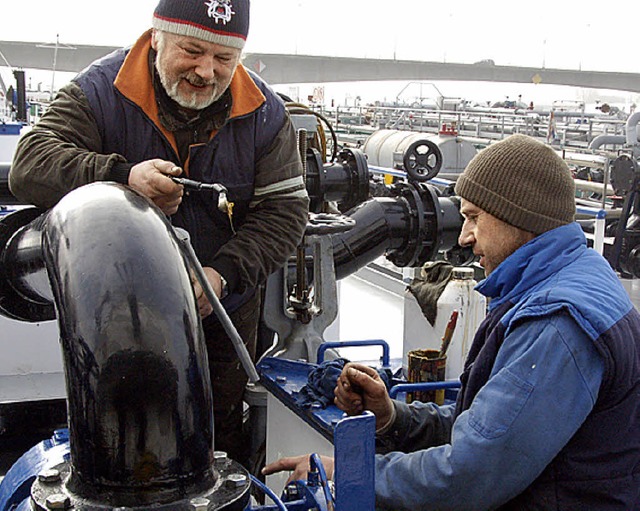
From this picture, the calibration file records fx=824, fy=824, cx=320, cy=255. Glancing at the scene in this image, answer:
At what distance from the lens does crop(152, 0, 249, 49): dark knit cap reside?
73.3 inches

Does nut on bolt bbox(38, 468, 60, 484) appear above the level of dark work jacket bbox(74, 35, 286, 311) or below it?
below

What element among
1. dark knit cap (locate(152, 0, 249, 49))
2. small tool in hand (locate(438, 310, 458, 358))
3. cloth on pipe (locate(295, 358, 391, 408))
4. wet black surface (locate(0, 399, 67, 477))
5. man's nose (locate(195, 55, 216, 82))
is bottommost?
wet black surface (locate(0, 399, 67, 477))

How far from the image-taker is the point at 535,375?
1.45 m

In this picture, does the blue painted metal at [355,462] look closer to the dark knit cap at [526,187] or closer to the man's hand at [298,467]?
the man's hand at [298,467]

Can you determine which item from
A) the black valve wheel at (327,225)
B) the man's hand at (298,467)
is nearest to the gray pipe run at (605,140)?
the black valve wheel at (327,225)

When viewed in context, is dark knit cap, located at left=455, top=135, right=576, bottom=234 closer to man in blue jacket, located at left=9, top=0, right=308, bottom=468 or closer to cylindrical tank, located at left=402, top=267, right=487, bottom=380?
man in blue jacket, located at left=9, top=0, right=308, bottom=468

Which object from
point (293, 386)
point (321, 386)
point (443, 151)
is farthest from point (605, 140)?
point (321, 386)

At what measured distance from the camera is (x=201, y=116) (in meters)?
2.12

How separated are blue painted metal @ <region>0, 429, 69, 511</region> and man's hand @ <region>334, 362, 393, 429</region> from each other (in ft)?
2.21

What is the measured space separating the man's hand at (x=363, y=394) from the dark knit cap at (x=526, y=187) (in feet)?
1.60

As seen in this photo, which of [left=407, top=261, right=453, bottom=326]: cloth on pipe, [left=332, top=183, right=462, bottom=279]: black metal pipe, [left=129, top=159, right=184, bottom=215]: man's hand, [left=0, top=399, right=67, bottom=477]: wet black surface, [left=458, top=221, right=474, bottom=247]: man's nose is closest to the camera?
[left=129, top=159, right=184, bottom=215]: man's hand

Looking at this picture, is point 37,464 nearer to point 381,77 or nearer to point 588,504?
point 588,504

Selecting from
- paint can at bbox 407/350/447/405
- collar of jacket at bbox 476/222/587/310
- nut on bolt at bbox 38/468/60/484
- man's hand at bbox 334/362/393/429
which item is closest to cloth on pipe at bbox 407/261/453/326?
paint can at bbox 407/350/447/405

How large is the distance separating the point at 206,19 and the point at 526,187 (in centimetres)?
81
